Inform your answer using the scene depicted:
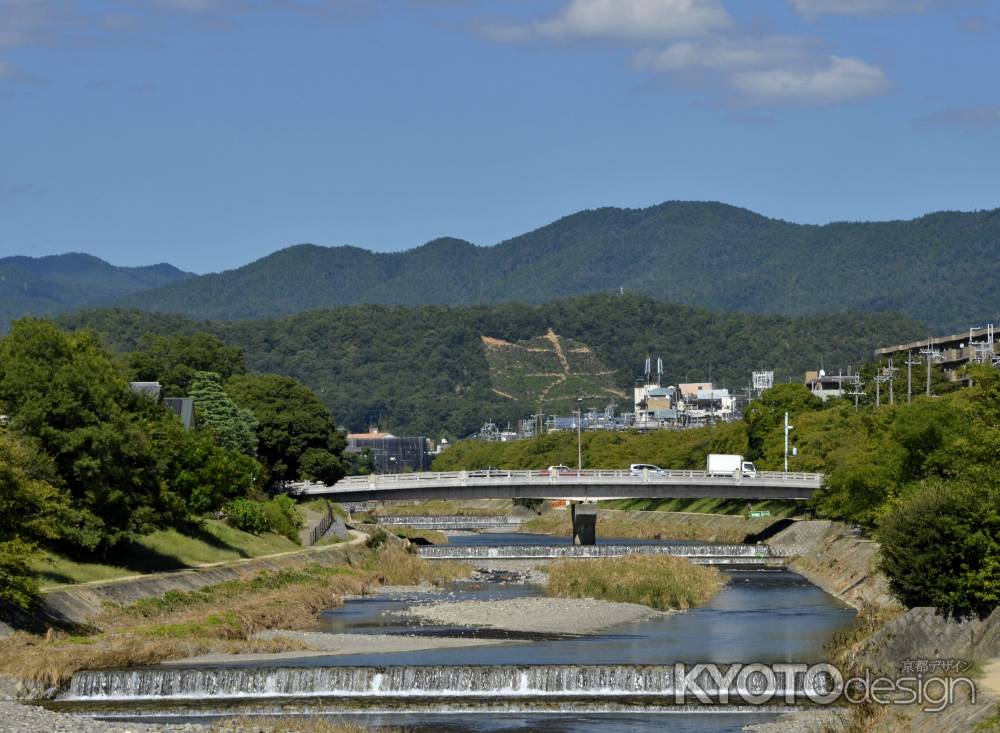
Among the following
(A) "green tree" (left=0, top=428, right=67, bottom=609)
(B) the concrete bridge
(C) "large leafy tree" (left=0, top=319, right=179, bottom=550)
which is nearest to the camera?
(A) "green tree" (left=0, top=428, right=67, bottom=609)

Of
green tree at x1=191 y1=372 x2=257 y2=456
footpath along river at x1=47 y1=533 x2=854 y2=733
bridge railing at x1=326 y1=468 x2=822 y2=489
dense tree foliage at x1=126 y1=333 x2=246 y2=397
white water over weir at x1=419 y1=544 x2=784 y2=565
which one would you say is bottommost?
white water over weir at x1=419 y1=544 x2=784 y2=565

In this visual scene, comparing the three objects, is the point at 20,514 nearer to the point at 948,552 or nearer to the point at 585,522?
the point at 948,552

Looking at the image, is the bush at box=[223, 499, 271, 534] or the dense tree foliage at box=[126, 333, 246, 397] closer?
the bush at box=[223, 499, 271, 534]

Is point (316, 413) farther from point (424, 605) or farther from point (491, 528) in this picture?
point (424, 605)

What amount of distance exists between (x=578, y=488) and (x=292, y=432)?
25.6 meters

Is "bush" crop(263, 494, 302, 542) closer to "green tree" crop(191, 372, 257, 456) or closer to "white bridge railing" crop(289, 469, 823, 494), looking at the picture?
"green tree" crop(191, 372, 257, 456)

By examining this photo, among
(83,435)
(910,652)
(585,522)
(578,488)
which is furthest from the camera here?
(578,488)

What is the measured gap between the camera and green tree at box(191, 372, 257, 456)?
13138 centimetres

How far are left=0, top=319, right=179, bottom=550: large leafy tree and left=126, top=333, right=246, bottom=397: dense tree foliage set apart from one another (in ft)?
238

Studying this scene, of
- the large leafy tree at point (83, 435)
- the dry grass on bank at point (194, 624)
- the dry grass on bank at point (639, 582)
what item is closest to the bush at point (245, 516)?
the dry grass on bank at point (194, 624)

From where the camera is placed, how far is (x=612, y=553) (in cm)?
12044

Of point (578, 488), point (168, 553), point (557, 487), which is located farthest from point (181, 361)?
point (168, 553)

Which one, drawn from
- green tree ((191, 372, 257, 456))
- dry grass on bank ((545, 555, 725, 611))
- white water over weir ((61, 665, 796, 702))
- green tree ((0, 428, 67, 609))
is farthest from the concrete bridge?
white water over weir ((61, 665, 796, 702))

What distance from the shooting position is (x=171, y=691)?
55750mm
